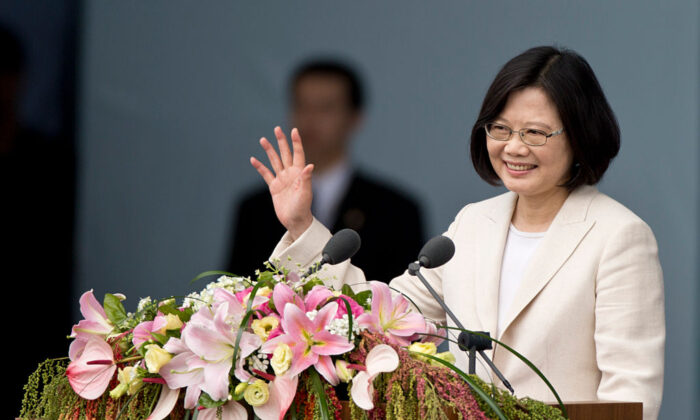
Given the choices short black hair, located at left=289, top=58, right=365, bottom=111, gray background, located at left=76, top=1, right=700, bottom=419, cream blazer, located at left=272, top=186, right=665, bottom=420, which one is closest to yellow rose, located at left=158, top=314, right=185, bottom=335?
cream blazer, located at left=272, top=186, right=665, bottom=420

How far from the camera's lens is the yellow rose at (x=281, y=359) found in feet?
4.33

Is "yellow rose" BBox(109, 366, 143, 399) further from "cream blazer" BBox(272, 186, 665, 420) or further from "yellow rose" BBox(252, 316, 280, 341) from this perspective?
"cream blazer" BBox(272, 186, 665, 420)

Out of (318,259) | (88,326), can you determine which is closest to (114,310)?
(88,326)

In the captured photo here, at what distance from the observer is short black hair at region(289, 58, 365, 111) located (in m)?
3.98

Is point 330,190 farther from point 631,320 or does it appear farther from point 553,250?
point 631,320

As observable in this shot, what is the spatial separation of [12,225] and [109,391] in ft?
9.47

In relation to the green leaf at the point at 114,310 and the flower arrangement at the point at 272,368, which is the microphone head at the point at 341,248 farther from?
the green leaf at the point at 114,310

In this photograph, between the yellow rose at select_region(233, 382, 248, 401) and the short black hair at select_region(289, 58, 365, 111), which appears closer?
the yellow rose at select_region(233, 382, 248, 401)

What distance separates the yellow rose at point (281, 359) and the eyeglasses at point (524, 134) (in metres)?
1.09

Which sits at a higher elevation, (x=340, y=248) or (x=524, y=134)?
(x=524, y=134)

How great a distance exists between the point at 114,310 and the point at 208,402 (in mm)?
309

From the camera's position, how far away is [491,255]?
234 cm

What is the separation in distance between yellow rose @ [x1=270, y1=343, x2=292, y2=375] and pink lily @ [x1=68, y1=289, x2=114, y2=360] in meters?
0.36

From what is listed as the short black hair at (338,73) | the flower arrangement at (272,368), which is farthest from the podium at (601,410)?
the short black hair at (338,73)
